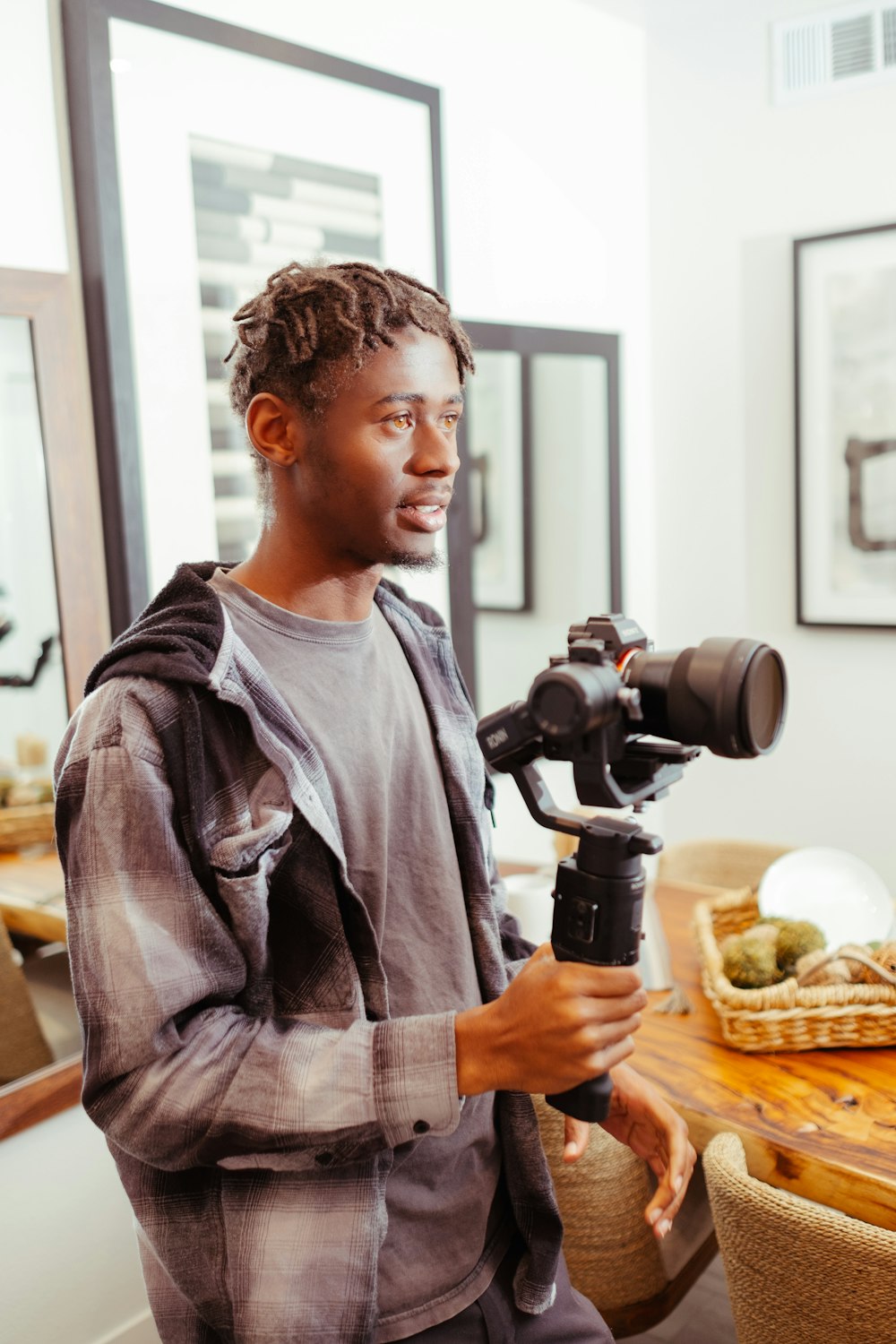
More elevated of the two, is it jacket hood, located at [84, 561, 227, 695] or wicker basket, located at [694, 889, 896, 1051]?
jacket hood, located at [84, 561, 227, 695]

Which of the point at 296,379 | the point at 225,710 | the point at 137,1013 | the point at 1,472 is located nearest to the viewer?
the point at 137,1013

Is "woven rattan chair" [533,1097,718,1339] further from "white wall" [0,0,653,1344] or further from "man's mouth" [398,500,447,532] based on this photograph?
"man's mouth" [398,500,447,532]

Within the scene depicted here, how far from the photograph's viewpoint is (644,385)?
3.09 meters

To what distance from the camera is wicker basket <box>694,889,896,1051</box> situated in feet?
4.81

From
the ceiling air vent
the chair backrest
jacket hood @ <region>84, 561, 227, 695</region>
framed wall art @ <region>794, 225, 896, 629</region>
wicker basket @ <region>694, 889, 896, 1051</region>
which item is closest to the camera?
jacket hood @ <region>84, 561, 227, 695</region>

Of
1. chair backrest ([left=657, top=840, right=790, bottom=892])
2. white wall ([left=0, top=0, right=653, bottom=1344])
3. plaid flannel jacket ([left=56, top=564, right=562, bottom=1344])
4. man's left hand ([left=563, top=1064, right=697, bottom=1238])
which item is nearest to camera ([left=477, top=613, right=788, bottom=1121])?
plaid flannel jacket ([left=56, top=564, right=562, bottom=1344])

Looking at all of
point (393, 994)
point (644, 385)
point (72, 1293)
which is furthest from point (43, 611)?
point (644, 385)

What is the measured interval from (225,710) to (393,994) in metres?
0.31

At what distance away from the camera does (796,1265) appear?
3.73ft

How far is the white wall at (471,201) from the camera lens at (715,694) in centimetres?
130

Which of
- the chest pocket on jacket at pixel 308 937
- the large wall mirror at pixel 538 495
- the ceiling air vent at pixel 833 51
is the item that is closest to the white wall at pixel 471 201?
the large wall mirror at pixel 538 495

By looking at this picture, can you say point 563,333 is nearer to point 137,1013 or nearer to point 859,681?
point 859,681

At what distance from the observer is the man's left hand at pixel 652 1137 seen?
1.01 meters

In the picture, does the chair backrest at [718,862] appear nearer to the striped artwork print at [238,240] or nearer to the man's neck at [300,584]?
the striped artwork print at [238,240]
